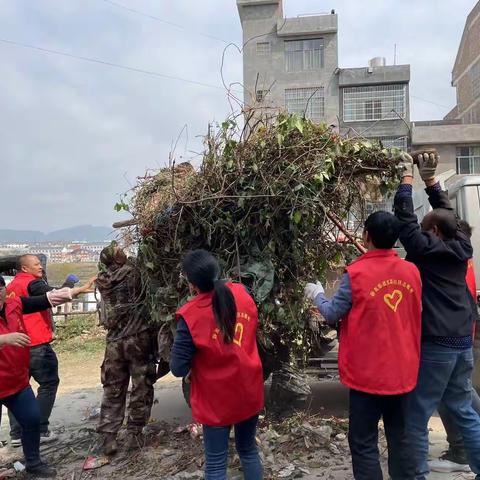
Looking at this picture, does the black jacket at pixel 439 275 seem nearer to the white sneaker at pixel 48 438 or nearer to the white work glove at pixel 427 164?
the white work glove at pixel 427 164

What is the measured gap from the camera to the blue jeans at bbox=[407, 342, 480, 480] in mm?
2932

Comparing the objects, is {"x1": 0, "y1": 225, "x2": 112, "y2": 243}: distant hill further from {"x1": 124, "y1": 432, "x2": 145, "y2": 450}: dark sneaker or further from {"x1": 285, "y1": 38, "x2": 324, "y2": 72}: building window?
{"x1": 124, "y1": 432, "x2": 145, "y2": 450}: dark sneaker

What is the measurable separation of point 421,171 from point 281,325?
154 centimetres

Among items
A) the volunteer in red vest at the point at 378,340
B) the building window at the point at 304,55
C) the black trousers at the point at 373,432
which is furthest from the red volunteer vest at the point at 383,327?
the building window at the point at 304,55

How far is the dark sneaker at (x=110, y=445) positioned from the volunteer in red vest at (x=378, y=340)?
2136mm

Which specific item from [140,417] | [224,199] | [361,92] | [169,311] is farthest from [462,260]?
[361,92]

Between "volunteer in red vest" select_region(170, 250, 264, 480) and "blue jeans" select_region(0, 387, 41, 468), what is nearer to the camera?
"volunteer in red vest" select_region(170, 250, 264, 480)

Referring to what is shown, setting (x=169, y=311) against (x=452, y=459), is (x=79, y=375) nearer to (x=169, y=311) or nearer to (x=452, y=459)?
(x=169, y=311)

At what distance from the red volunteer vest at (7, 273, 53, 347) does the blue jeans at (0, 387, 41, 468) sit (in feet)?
2.68

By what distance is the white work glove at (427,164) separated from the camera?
129 inches

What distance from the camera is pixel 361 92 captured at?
26.9 metres

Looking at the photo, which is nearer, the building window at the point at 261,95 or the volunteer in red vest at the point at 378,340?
the volunteer in red vest at the point at 378,340

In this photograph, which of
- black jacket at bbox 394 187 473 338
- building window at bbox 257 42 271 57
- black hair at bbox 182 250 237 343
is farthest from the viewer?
building window at bbox 257 42 271 57

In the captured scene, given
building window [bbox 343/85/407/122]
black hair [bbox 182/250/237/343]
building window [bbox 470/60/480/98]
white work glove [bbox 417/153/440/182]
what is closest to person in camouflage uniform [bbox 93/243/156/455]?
black hair [bbox 182/250/237/343]
